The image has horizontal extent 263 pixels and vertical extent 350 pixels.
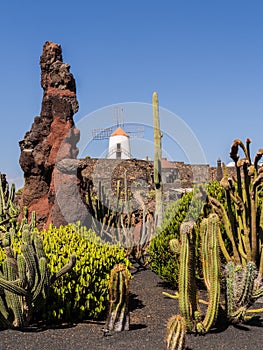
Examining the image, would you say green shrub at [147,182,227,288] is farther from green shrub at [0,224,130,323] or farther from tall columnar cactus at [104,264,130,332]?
tall columnar cactus at [104,264,130,332]

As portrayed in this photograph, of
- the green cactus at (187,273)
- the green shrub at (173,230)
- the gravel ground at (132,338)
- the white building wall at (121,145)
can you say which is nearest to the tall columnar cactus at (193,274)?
the green cactus at (187,273)

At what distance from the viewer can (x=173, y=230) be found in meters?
6.37

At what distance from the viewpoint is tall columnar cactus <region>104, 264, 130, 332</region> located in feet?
14.5

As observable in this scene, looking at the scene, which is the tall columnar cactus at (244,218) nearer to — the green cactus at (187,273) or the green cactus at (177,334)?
the green cactus at (187,273)

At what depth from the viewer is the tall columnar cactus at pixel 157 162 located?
861cm

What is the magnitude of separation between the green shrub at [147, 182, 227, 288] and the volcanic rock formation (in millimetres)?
2170

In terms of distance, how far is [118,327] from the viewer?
4.65 metres

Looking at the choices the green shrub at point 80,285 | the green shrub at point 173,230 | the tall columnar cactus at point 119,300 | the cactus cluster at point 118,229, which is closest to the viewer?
the tall columnar cactus at point 119,300

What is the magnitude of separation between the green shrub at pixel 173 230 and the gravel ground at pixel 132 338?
38.8 inches

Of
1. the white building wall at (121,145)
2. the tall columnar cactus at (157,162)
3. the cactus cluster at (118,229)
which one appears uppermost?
the white building wall at (121,145)

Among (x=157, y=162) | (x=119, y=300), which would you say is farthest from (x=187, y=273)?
(x=157, y=162)

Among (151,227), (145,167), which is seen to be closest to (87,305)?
(151,227)

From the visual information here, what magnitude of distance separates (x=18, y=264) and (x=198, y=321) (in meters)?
1.90

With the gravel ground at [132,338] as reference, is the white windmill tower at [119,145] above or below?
above
